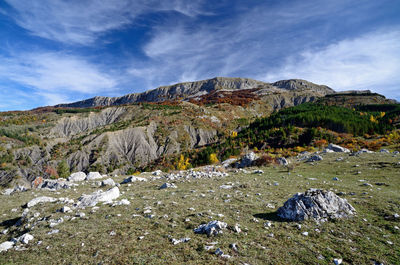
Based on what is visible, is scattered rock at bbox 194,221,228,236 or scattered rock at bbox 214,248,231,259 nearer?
scattered rock at bbox 214,248,231,259

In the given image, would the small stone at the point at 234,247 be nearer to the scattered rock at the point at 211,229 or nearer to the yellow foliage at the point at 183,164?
the scattered rock at the point at 211,229

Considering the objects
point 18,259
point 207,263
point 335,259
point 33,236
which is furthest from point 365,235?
point 33,236

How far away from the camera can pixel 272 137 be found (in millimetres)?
114188

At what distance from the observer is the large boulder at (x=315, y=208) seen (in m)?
8.62

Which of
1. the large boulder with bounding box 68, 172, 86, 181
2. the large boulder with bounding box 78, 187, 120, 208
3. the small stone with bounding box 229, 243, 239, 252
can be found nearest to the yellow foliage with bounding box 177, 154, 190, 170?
the large boulder with bounding box 68, 172, 86, 181

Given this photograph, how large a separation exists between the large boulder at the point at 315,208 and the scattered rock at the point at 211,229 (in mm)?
3681

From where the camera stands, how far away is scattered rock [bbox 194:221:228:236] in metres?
7.12

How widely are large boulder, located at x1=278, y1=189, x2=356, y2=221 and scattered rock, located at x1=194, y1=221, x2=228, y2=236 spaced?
12.1 feet

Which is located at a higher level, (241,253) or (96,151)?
(241,253)

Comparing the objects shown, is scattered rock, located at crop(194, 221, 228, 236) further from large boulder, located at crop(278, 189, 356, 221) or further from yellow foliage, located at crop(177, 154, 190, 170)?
yellow foliage, located at crop(177, 154, 190, 170)

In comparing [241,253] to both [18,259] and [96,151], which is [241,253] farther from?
[96,151]

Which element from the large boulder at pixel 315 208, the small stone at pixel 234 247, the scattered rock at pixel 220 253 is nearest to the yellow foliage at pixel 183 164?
the large boulder at pixel 315 208

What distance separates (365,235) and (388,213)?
3392 millimetres

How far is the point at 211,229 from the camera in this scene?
23.5 ft
